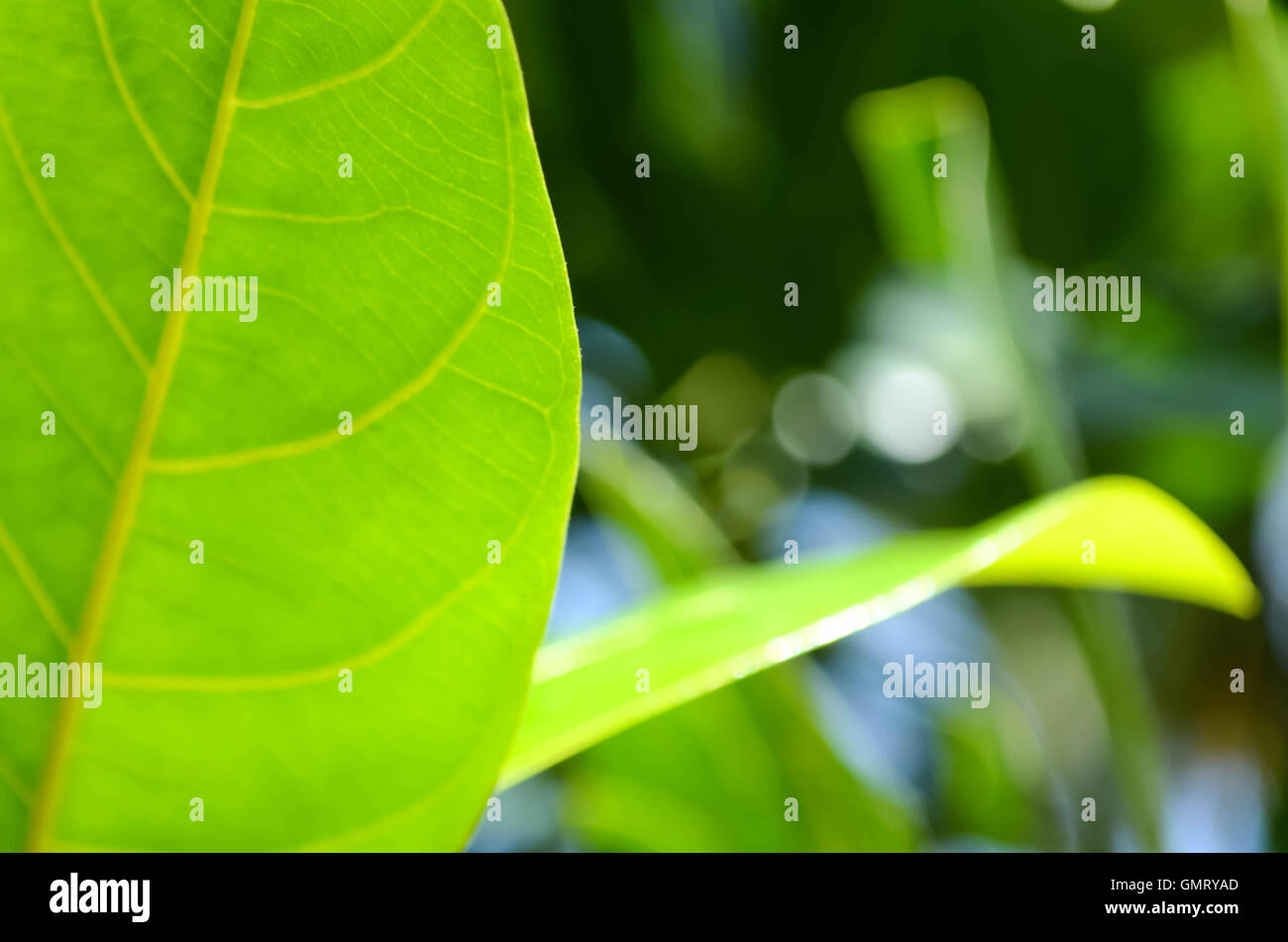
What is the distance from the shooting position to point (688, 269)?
135cm

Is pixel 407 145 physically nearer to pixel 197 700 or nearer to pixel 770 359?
pixel 197 700

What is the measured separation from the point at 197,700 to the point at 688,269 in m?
1.09

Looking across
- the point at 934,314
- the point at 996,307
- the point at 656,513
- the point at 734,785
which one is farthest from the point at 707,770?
the point at 934,314

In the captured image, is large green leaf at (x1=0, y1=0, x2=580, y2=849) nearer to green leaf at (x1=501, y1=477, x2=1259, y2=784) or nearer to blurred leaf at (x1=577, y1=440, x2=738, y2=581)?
green leaf at (x1=501, y1=477, x2=1259, y2=784)

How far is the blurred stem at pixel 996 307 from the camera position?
0.89 m

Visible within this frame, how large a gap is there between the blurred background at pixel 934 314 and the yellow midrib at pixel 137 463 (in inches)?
30.5

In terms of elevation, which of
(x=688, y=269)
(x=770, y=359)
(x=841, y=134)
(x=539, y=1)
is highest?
(x=539, y=1)

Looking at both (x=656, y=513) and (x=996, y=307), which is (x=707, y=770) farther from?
(x=996, y=307)

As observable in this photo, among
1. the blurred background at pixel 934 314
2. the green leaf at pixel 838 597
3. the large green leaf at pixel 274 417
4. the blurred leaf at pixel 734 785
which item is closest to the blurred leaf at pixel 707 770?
the blurred leaf at pixel 734 785

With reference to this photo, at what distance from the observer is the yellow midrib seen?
0.28 m

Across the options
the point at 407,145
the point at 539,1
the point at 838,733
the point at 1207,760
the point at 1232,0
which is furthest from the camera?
the point at 539,1
